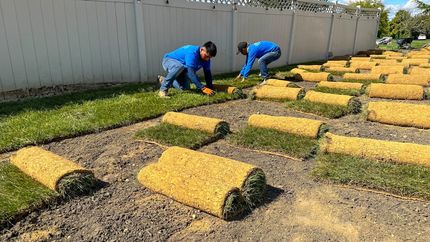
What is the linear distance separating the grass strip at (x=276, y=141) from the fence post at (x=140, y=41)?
15.1 feet

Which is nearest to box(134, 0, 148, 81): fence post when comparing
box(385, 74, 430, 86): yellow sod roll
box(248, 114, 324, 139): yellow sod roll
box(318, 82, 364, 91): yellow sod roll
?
box(318, 82, 364, 91): yellow sod roll

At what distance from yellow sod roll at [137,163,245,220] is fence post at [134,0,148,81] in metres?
5.71

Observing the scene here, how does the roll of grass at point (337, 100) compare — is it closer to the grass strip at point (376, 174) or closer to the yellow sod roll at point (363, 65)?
the grass strip at point (376, 174)

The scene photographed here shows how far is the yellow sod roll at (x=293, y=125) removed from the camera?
4.35m

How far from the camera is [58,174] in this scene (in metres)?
3.04

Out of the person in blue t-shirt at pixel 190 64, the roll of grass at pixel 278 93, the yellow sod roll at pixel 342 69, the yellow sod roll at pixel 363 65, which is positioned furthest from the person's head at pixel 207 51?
the yellow sod roll at pixel 363 65

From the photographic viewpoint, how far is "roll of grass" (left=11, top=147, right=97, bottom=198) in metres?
3.02

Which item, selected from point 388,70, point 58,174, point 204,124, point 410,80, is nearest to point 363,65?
point 388,70

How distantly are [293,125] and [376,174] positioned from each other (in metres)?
1.36

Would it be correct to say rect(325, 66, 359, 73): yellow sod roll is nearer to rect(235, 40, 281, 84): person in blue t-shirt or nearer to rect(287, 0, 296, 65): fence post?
rect(235, 40, 281, 84): person in blue t-shirt

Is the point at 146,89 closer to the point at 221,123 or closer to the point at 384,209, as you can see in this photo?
the point at 221,123

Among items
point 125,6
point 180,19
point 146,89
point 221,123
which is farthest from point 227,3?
point 221,123

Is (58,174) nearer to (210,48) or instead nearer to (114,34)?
(210,48)

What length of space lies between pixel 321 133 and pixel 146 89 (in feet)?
14.5
